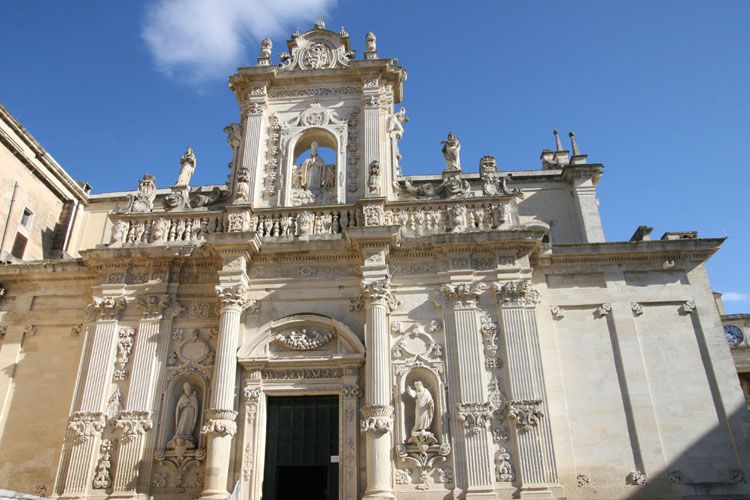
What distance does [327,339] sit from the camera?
1445 cm

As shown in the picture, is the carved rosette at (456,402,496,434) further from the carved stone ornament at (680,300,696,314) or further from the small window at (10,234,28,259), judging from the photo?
the small window at (10,234,28,259)

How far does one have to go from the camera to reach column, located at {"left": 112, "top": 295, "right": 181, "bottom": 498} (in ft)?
43.9

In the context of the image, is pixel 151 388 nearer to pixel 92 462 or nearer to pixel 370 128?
pixel 92 462

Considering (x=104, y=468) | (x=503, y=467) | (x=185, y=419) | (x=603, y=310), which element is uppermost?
(x=603, y=310)

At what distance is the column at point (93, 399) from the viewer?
44.4ft

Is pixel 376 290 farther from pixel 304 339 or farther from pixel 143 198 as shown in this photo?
pixel 143 198

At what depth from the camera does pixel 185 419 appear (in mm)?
13969

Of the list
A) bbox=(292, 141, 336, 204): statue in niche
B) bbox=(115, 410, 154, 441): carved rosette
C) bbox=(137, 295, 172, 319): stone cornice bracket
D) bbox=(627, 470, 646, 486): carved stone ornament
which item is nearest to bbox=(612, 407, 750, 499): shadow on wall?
bbox=(627, 470, 646, 486): carved stone ornament

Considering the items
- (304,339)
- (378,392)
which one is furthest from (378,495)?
(304,339)

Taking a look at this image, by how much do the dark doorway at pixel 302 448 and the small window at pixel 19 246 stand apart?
10835 mm

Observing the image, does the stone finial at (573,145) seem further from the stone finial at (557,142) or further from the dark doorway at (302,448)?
the dark doorway at (302,448)

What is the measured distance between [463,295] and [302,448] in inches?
194

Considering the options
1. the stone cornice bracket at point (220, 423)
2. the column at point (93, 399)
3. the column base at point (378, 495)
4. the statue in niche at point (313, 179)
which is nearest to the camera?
the column base at point (378, 495)

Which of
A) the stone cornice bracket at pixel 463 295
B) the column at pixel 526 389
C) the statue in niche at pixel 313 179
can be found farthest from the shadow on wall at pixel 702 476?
the statue in niche at pixel 313 179
